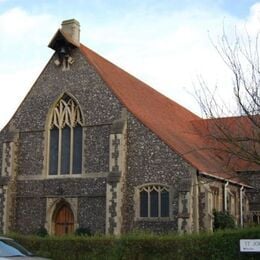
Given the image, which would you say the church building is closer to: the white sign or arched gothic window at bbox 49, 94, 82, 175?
arched gothic window at bbox 49, 94, 82, 175

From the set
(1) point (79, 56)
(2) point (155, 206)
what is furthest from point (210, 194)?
(1) point (79, 56)

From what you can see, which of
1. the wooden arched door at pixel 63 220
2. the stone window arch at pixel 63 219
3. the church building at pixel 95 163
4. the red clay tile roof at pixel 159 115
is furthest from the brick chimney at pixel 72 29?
the wooden arched door at pixel 63 220

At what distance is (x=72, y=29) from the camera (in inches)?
1089

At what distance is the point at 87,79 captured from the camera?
26484 millimetres

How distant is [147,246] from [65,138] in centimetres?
1120

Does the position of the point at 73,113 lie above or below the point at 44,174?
above

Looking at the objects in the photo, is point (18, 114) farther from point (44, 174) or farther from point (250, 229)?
point (250, 229)

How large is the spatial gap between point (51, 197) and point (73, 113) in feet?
13.9

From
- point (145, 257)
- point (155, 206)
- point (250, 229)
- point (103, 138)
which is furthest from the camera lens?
point (103, 138)

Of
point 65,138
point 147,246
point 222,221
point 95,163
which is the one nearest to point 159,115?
point 65,138

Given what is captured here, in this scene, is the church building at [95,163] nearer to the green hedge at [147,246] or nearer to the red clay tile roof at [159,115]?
the red clay tile roof at [159,115]

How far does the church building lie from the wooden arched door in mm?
48

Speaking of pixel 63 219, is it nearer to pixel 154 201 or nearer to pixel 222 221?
pixel 154 201

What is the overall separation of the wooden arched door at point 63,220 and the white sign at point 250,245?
1241 centimetres
